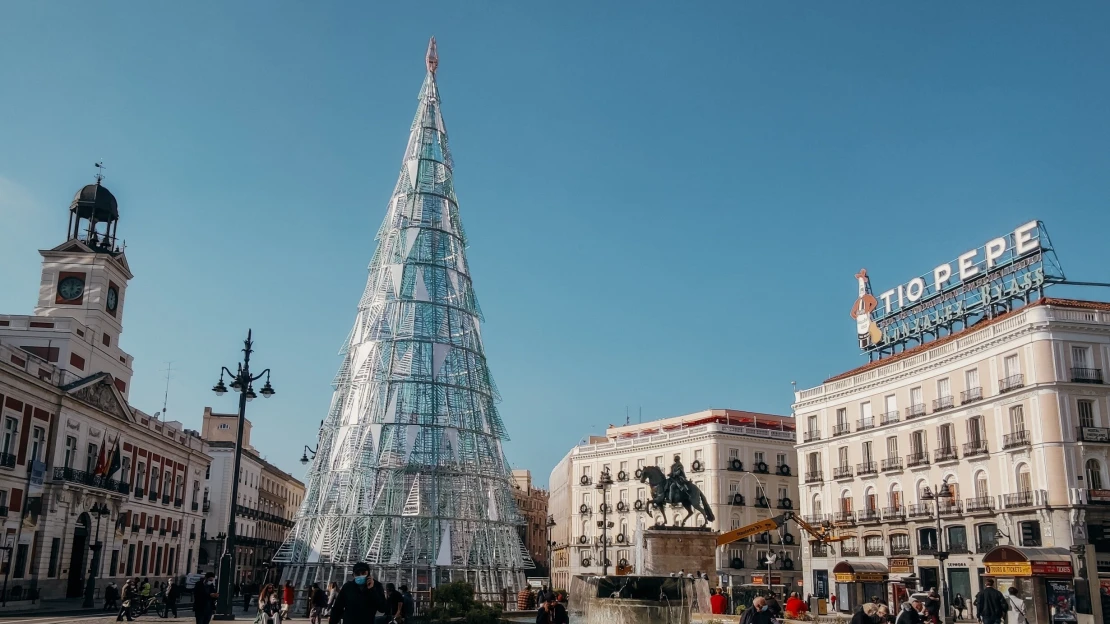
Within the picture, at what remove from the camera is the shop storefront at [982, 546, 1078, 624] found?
119 feet

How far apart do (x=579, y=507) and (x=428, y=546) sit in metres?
43.4

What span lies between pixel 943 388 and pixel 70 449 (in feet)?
162

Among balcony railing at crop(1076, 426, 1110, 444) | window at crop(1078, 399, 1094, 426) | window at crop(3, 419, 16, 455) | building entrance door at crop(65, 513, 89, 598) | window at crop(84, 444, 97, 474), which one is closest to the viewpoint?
window at crop(3, 419, 16, 455)

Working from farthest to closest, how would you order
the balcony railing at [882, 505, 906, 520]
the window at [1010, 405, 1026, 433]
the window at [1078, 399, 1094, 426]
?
the balcony railing at [882, 505, 906, 520], the window at [1010, 405, 1026, 433], the window at [1078, 399, 1094, 426]

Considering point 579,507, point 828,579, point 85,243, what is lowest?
point 828,579

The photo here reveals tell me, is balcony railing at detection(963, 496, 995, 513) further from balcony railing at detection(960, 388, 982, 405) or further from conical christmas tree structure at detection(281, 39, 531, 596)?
conical christmas tree structure at detection(281, 39, 531, 596)

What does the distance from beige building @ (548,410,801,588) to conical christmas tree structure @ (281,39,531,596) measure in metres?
25.5

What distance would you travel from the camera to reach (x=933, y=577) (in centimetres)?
5250

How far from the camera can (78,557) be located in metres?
52.5

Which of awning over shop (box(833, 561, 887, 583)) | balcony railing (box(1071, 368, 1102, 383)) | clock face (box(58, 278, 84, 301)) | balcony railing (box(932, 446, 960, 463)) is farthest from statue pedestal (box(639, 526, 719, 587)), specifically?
clock face (box(58, 278, 84, 301))

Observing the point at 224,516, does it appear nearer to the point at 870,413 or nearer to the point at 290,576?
the point at 290,576

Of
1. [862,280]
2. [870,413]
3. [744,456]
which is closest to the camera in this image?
A: [870,413]

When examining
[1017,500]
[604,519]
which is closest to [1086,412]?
[1017,500]

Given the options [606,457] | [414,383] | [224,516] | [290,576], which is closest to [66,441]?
[290,576]
